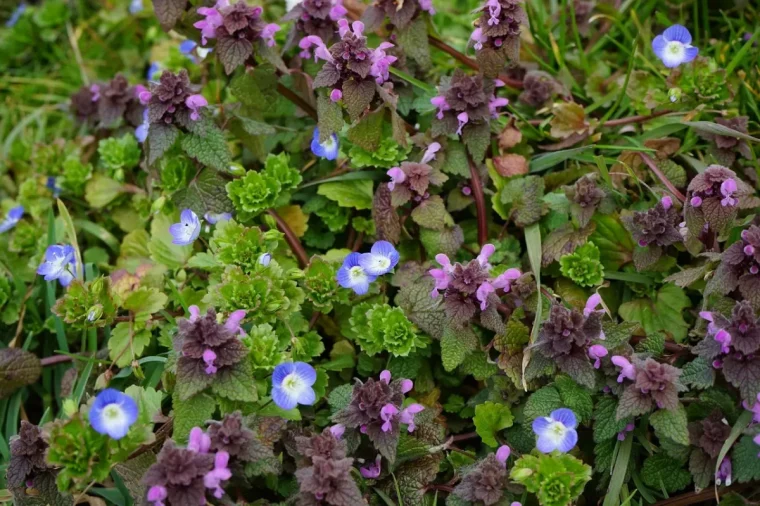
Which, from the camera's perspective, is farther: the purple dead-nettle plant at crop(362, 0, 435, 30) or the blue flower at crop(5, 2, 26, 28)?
the blue flower at crop(5, 2, 26, 28)

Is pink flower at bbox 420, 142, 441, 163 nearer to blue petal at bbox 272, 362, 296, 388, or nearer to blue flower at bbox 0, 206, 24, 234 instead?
blue petal at bbox 272, 362, 296, 388

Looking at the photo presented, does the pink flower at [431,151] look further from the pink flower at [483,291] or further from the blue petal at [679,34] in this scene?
the blue petal at [679,34]

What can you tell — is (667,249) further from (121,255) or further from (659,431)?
(121,255)

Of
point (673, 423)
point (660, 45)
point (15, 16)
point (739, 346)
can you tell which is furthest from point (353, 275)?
point (15, 16)

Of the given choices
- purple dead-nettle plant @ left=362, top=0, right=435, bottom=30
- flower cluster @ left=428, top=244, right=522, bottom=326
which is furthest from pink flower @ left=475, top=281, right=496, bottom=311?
purple dead-nettle plant @ left=362, top=0, right=435, bottom=30

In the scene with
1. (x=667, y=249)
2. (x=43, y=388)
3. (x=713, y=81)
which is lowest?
(x=43, y=388)

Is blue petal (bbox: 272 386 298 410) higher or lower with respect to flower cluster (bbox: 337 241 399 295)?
lower

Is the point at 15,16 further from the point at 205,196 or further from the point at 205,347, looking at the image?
the point at 205,347

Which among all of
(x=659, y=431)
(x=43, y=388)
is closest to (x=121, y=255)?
(x=43, y=388)
